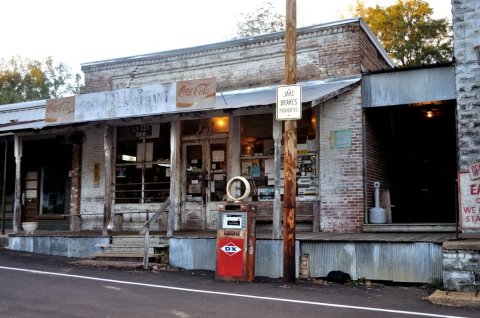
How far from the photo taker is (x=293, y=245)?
9.28 meters

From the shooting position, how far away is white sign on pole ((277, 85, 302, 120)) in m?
9.27

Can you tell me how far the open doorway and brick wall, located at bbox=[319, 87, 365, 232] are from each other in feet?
4.97

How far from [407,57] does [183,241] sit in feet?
66.3

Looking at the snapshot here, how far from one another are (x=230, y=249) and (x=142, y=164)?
6585 mm

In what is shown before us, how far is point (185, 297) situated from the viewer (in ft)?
26.0

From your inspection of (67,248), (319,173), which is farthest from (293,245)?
(67,248)

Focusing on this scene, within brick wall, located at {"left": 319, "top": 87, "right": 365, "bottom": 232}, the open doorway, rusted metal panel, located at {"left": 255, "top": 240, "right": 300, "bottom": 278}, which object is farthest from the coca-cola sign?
the open doorway

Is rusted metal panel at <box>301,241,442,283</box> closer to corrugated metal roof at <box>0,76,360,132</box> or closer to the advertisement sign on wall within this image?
the advertisement sign on wall

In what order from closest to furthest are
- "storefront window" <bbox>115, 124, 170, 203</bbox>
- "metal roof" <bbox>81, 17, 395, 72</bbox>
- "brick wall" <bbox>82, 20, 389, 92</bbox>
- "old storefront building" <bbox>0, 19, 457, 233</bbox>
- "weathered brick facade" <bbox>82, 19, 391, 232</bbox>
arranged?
1. "old storefront building" <bbox>0, 19, 457, 233</bbox>
2. "weathered brick facade" <bbox>82, 19, 391, 232</bbox>
3. "brick wall" <bbox>82, 20, 389, 92</bbox>
4. "metal roof" <bbox>81, 17, 395, 72</bbox>
5. "storefront window" <bbox>115, 124, 170, 203</bbox>

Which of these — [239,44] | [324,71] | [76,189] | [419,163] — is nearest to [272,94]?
[324,71]

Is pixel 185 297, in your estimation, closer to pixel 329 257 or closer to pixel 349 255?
pixel 329 257

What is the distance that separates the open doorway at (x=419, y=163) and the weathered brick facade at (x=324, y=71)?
1617 millimetres

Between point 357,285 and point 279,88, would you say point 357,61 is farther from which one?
point 357,285

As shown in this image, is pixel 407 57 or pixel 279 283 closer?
pixel 279 283
